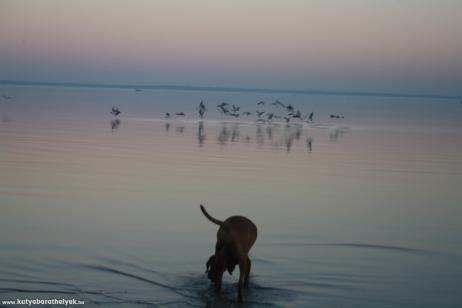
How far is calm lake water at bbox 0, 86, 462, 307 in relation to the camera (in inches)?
378

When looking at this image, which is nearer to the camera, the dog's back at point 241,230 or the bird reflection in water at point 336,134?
the dog's back at point 241,230

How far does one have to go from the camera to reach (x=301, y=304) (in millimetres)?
9141

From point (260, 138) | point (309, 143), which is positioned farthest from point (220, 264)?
point (260, 138)

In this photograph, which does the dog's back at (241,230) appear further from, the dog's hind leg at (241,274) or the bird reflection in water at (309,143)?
the bird reflection in water at (309,143)

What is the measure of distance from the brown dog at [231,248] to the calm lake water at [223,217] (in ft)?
1.06

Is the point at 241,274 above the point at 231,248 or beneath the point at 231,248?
beneath

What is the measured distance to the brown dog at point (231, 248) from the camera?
8.88 metres

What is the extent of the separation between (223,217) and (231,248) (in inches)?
197

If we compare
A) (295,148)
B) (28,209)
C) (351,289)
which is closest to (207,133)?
(295,148)

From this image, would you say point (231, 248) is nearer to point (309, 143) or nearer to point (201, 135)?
point (309, 143)

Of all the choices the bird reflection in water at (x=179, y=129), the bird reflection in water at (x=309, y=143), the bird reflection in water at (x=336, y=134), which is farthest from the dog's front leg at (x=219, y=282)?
the bird reflection in water at (x=179, y=129)

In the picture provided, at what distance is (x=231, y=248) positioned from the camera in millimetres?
8930

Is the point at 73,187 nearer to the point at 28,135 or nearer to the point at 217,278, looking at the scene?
the point at 217,278

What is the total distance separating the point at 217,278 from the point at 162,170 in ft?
37.9
